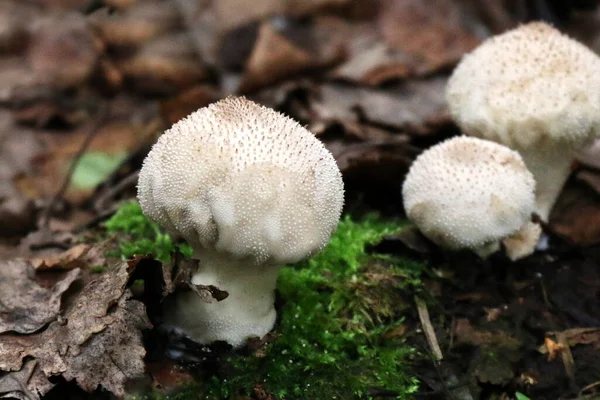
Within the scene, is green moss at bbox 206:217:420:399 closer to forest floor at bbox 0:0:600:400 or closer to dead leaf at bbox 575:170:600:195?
forest floor at bbox 0:0:600:400

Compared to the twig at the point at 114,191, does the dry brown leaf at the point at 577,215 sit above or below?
above

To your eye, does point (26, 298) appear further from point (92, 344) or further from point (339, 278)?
point (339, 278)

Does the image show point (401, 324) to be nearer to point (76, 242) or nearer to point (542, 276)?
point (542, 276)

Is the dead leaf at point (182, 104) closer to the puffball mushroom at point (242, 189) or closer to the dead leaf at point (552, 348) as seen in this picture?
the puffball mushroom at point (242, 189)

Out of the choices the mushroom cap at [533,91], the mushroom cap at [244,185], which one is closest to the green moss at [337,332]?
the mushroom cap at [244,185]

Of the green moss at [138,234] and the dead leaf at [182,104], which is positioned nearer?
the green moss at [138,234]

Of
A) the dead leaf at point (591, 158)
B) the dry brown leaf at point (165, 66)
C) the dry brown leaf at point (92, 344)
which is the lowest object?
the dry brown leaf at point (165, 66)

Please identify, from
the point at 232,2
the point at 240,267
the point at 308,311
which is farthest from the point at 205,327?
the point at 232,2
